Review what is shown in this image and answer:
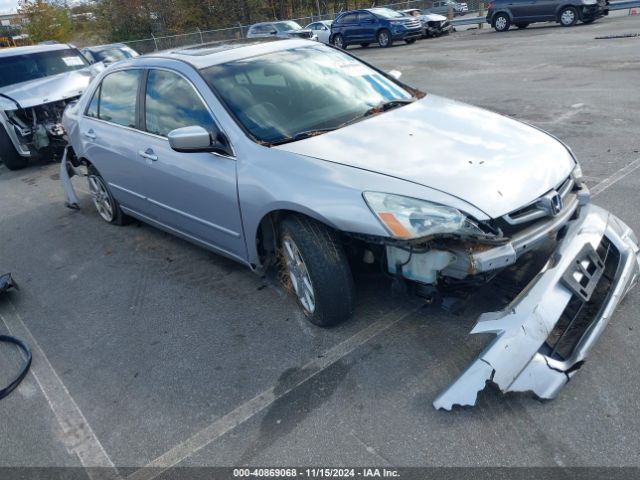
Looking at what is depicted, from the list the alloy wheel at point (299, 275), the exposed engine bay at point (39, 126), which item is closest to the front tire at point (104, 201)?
the alloy wheel at point (299, 275)

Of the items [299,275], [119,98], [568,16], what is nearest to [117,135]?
[119,98]

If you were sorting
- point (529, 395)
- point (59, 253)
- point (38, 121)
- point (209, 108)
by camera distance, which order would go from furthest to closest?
point (38, 121), point (59, 253), point (209, 108), point (529, 395)

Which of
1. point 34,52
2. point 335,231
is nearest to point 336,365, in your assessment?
point 335,231

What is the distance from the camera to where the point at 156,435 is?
9.04 ft

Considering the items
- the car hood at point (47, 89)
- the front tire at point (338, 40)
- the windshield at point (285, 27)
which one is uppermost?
the car hood at point (47, 89)

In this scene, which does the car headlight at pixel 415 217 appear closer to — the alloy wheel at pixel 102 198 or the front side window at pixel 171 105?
the front side window at pixel 171 105

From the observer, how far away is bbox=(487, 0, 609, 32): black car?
18938 millimetres

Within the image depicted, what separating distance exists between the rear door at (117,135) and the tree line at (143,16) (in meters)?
38.8

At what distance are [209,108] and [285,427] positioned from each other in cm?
212

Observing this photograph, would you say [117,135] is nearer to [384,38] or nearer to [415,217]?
[415,217]

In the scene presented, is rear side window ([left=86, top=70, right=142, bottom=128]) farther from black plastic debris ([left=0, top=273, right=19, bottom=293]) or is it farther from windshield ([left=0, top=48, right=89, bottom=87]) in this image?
windshield ([left=0, top=48, right=89, bottom=87])

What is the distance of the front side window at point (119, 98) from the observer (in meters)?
4.52

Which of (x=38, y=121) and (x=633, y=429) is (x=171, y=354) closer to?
(x=633, y=429)

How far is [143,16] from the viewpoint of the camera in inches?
1585
